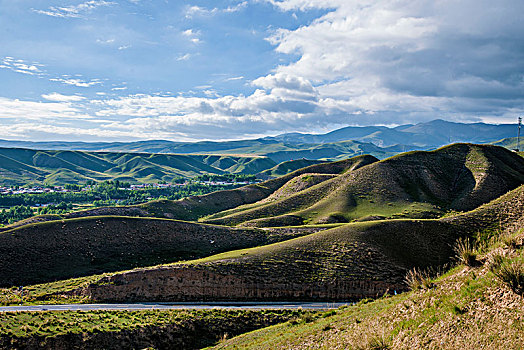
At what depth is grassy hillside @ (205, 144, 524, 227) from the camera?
10038cm

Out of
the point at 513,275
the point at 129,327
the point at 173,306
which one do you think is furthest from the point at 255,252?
the point at 513,275

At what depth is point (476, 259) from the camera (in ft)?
49.1

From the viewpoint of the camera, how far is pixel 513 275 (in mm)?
11945

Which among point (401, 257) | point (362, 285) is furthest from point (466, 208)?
point (362, 285)

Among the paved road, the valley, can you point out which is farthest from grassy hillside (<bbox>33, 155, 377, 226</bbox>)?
the paved road

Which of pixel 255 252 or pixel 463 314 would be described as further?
pixel 255 252

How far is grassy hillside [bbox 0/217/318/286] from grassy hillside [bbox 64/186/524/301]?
11841 millimetres

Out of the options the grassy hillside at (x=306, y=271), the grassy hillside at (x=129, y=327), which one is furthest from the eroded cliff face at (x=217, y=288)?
the grassy hillside at (x=129, y=327)

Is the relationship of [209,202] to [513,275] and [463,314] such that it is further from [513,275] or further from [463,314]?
[513,275]

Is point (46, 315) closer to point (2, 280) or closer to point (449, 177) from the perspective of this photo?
point (2, 280)

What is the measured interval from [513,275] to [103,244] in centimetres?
6802

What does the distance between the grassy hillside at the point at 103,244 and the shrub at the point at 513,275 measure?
60030 mm

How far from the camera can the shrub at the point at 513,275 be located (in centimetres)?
1183

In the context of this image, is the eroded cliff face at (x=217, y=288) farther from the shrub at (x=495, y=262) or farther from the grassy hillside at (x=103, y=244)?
the shrub at (x=495, y=262)
